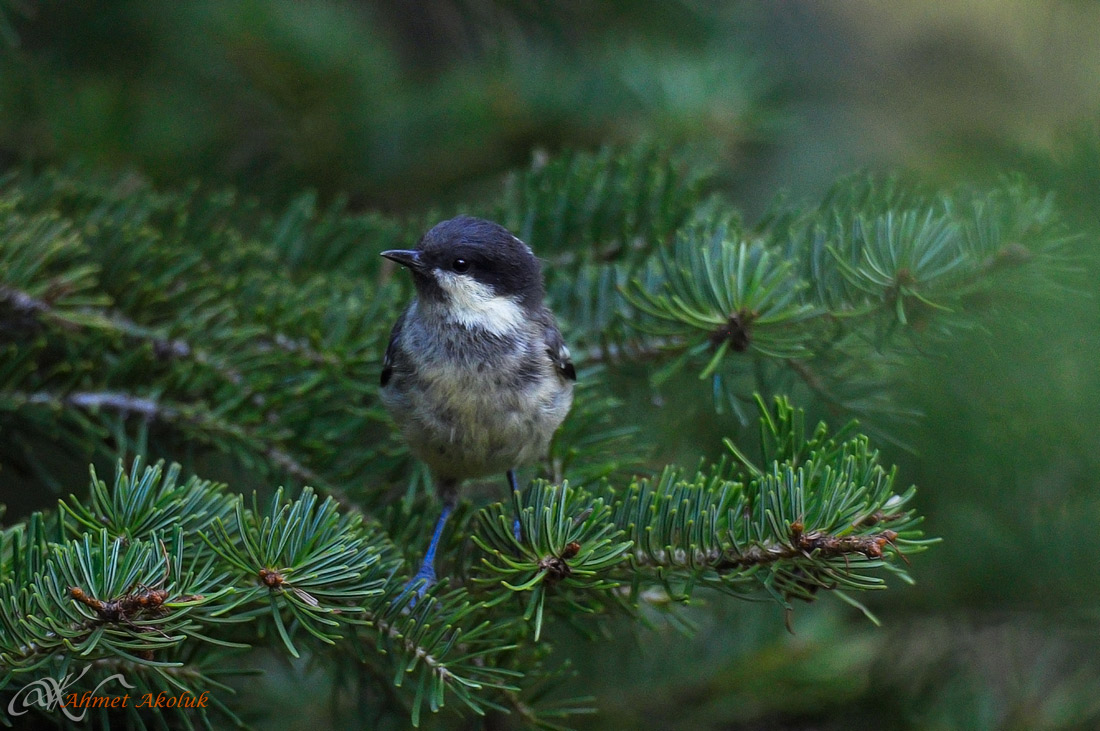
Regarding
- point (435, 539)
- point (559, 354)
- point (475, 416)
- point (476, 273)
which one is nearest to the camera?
point (435, 539)

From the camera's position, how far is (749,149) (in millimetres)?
4430

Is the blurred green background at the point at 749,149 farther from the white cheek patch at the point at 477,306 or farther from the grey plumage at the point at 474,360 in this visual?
the white cheek patch at the point at 477,306

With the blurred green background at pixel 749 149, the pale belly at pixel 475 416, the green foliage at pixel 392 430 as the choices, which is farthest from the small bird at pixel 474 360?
the blurred green background at pixel 749 149

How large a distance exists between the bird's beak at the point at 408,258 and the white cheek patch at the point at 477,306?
0.26ft

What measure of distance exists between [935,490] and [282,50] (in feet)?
10.3


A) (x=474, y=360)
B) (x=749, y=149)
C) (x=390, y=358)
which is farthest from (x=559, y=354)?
(x=749, y=149)

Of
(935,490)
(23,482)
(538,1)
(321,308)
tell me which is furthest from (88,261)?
(935,490)

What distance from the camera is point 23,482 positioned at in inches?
129

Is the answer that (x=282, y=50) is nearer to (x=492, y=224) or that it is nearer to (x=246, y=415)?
(x=492, y=224)

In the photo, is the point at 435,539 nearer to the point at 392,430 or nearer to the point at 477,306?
the point at 392,430

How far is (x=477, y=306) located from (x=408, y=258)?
305 mm

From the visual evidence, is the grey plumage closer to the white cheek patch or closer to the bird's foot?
the white cheek patch

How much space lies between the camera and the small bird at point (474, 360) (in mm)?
2732

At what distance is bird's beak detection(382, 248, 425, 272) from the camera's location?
2873 millimetres
